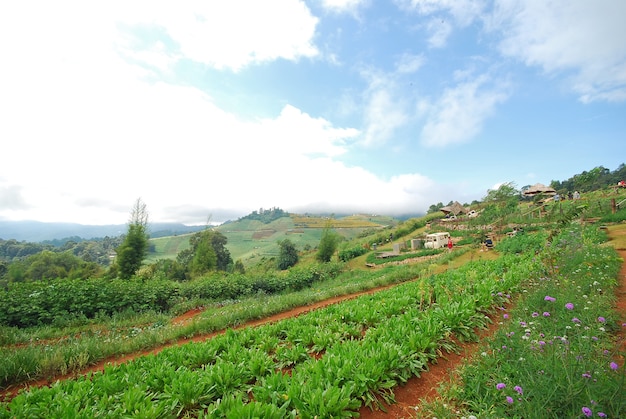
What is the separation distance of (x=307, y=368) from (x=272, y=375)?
45 centimetres

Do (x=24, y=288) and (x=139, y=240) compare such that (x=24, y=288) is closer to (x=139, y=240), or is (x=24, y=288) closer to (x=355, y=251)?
(x=139, y=240)

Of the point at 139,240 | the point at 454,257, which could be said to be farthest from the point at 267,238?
the point at 454,257

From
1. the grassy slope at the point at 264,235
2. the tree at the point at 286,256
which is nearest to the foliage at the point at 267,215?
the grassy slope at the point at 264,235

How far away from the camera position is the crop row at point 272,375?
2.84 meters

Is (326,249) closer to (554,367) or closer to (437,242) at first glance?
(437,242)

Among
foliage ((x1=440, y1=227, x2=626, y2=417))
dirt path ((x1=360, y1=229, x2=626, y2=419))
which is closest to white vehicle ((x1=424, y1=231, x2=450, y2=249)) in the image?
foliage ((x1=440, y1=227, x2=626, y2=417))

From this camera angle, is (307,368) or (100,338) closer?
(307,368)

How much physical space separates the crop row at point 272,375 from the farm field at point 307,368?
1cm

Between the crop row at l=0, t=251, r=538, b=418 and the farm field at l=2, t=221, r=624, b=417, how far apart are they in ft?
0.04

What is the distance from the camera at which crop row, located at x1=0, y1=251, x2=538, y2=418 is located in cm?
284

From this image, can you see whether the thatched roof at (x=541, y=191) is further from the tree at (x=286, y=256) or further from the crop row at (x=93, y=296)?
the crop row at (x=93, y=296)

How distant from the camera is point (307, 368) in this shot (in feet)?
11.3

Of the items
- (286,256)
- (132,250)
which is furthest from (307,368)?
(286,256)

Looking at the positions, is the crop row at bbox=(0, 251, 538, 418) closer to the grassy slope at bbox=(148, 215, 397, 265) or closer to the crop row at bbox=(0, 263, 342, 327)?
the crop row at bbox=(0, 263, 342, 327)
